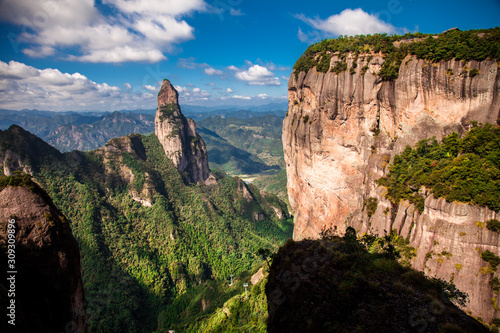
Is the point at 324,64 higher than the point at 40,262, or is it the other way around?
the point at 324,64

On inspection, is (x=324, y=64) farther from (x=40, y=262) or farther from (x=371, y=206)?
(x=40, y=262)

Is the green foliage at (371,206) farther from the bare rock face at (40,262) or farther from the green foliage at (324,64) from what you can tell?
the bare rock face at (40,262)

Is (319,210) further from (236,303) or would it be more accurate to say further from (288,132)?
(236,303)

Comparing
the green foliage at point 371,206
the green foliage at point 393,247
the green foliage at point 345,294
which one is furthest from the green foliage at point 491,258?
the green foliage at point 371,206

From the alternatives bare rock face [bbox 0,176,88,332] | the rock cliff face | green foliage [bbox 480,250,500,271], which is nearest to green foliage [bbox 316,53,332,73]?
the rock cliff face

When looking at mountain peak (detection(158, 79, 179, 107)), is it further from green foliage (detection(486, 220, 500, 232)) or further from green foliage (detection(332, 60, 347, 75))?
green foliage (detection(486, 220, 500, 232))

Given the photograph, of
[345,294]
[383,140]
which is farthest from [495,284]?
[383,140]
